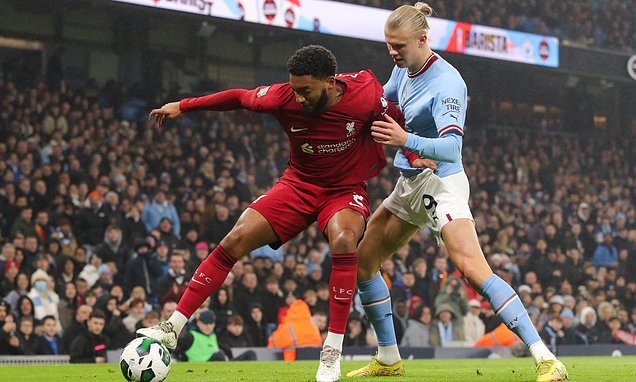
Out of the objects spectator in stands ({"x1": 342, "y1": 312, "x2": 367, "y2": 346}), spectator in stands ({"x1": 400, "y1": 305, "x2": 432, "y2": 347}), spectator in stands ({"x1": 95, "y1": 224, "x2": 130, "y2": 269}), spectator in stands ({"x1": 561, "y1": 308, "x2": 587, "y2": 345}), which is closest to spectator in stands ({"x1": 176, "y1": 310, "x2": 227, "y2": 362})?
spectator in stands ({"x1": 342, "y1": 312, "x2": 367, "y2": 346})

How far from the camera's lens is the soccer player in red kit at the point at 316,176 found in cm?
555

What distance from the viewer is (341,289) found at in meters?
5.60

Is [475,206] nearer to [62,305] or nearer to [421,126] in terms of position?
[62,305]

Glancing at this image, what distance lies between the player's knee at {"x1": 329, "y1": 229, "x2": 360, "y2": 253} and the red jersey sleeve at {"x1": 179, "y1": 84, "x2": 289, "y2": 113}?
2.90 feet

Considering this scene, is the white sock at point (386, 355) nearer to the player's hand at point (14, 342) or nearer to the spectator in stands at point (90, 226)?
the player's hand at point (14, 342)

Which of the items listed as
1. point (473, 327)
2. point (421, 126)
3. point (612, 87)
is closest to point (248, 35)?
point (473, 327)

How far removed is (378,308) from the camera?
636cm

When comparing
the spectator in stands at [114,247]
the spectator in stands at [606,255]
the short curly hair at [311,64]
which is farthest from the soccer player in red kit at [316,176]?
the spectator in stands at [606,255]

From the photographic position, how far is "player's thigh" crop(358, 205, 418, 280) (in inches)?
247

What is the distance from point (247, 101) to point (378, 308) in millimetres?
1706

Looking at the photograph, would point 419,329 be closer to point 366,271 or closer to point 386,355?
point 386,355

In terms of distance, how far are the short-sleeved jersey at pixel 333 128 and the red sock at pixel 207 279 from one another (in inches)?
29.5

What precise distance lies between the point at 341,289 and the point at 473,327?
28.2 feet

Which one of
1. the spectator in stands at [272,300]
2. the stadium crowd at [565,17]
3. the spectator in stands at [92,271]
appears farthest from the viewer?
the stadium crowd at [565,17]
